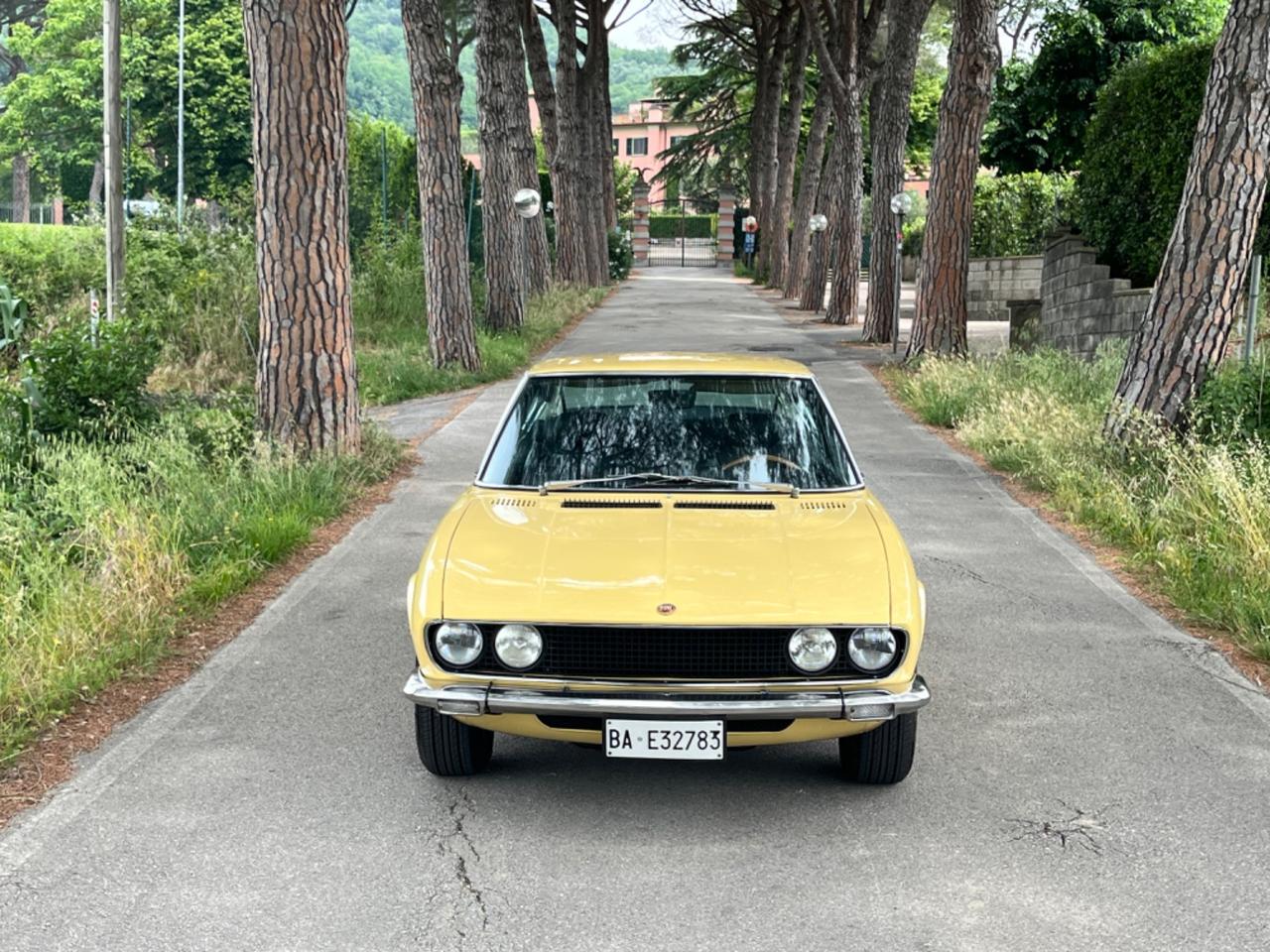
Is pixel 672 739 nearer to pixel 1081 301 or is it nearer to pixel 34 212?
pixel 1081 301

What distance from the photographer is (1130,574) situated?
27.3 feet

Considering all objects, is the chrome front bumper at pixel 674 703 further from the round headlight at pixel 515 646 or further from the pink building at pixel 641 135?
the pink building at pixel 641 135

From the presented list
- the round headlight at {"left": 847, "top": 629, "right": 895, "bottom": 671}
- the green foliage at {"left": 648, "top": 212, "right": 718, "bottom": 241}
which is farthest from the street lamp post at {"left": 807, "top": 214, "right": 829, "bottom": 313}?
the green foliage at {"left": 648, "top": 212, "right": 718, "bottom": 241}

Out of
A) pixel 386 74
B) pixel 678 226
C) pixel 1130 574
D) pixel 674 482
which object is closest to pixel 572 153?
pixel 1130 574

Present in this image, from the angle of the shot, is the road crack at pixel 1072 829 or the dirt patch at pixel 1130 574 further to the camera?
the dirt patch at pixel 1130 574

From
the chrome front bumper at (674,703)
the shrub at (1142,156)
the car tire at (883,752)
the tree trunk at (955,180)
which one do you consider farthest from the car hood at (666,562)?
the tree trunk at (955,180)

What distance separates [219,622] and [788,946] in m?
4.31

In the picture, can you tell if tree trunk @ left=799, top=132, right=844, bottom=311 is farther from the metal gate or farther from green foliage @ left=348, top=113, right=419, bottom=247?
the metal gate

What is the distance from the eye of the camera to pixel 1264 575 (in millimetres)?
7230

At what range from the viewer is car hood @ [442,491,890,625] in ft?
14.3

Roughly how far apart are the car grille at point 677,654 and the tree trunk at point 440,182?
14332 mm

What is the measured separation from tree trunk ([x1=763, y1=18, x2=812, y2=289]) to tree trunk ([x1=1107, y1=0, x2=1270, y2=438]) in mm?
31121

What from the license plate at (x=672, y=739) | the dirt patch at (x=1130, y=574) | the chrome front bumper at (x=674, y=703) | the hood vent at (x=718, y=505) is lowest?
the dirt patch at (x=1130, y=574)

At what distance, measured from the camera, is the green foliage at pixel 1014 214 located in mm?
32844
